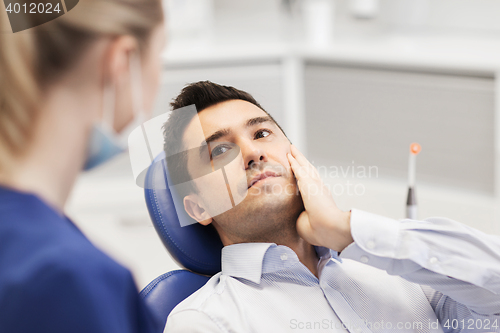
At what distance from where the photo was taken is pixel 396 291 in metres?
1.07

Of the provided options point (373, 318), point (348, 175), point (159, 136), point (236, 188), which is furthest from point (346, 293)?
point (348, 175)

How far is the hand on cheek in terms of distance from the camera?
0.90 m

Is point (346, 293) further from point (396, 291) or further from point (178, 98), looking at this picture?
point (178, 98)

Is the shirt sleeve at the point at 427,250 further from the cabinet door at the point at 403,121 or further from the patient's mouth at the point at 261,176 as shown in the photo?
the cabinet door at the point at 403,121

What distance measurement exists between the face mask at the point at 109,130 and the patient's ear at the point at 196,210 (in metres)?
0.50

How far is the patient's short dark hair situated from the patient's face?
0.02 metres

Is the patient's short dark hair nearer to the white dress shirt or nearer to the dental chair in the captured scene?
the dental chair

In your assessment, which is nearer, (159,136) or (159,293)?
(159,136)

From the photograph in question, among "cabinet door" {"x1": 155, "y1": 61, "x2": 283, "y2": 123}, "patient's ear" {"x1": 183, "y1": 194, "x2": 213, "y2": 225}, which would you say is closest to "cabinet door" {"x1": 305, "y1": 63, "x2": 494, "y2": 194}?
"cabinet door" {"x1": 155, "y1": 61, "x2": 283, "y2": 123}

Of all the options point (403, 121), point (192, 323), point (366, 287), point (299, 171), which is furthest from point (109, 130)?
point (403, 121)

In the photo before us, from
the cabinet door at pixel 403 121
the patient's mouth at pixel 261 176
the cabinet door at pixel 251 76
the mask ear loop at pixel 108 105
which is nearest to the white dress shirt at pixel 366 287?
the patient's mouth at pixel 261 176

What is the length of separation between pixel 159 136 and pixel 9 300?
376mm

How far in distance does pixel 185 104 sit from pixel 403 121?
1.45 metres

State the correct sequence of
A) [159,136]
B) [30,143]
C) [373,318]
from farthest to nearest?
[373,318], [159,136], [30,143]
